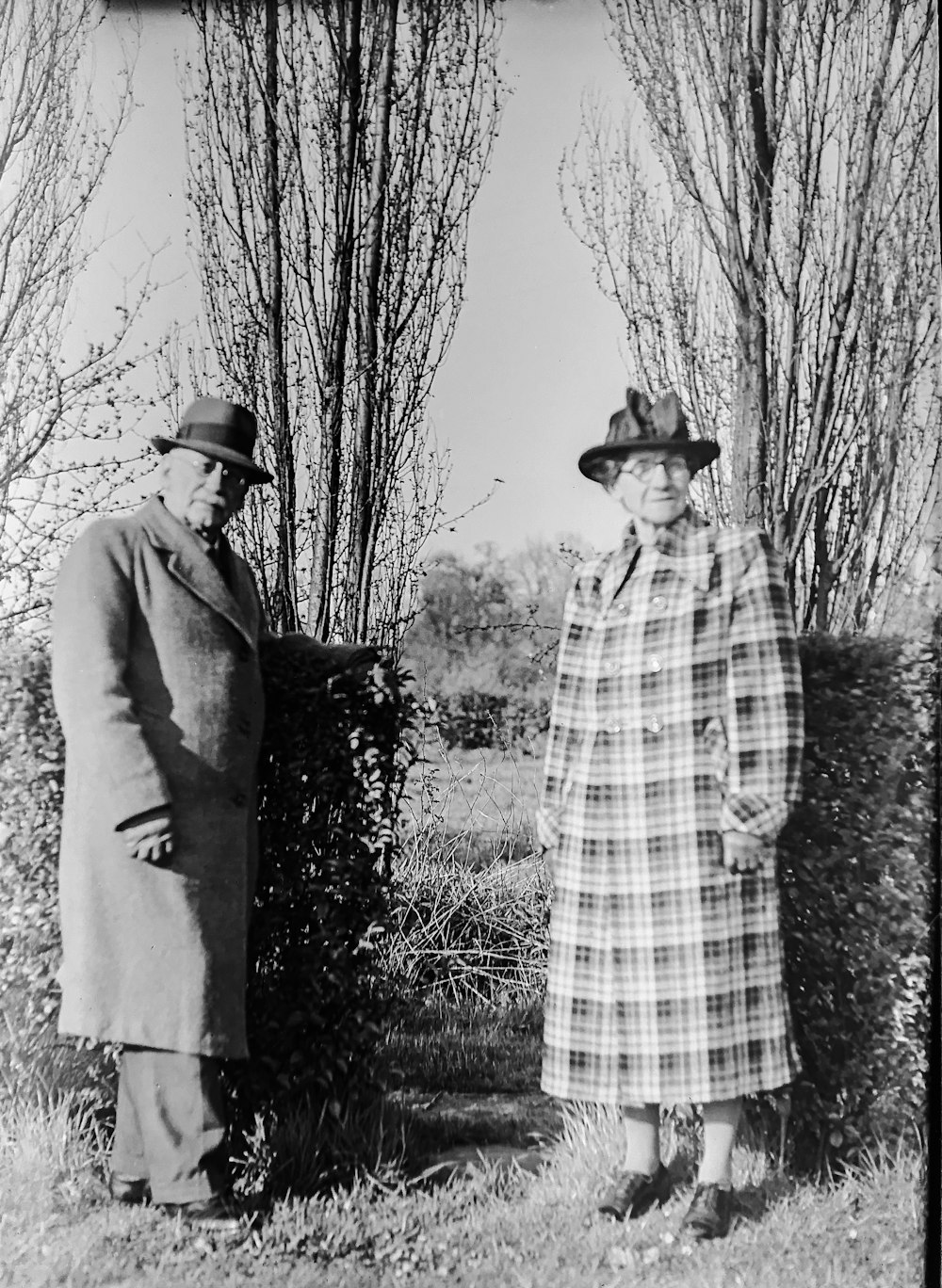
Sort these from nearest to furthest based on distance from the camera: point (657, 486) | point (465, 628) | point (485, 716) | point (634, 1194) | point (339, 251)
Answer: point (634, 1194)
point (657, 486)
point (339, 251)
point (465, 628)
point (485, 716)

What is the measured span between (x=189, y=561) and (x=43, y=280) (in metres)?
1.18

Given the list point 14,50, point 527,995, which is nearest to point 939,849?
point 527,995

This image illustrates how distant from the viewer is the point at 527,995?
4305 millimetres

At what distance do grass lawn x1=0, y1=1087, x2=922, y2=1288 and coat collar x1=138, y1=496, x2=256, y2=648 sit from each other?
1.56 metres

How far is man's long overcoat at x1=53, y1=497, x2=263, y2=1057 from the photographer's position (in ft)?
9.83

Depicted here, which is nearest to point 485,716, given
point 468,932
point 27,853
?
point 468,932

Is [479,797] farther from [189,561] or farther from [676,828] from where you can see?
[189,561]

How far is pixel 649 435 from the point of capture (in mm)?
3252

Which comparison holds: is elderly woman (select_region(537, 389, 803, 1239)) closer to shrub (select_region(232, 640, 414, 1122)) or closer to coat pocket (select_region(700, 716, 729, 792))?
coat pocket (select_region(700, 716, 729, 792))

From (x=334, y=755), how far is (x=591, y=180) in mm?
2026

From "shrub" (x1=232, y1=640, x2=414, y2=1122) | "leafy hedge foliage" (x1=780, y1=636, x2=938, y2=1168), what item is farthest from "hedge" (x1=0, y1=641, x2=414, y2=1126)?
"leafy hedge foliage" (x1=780, y1=636, x2=938, y2=1168)

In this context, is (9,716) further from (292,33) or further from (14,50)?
(292,33)

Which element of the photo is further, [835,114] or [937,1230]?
[835,114]

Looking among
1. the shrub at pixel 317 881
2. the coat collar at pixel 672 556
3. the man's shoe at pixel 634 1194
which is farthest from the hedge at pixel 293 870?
the man's shoe at pixel 634 1194
